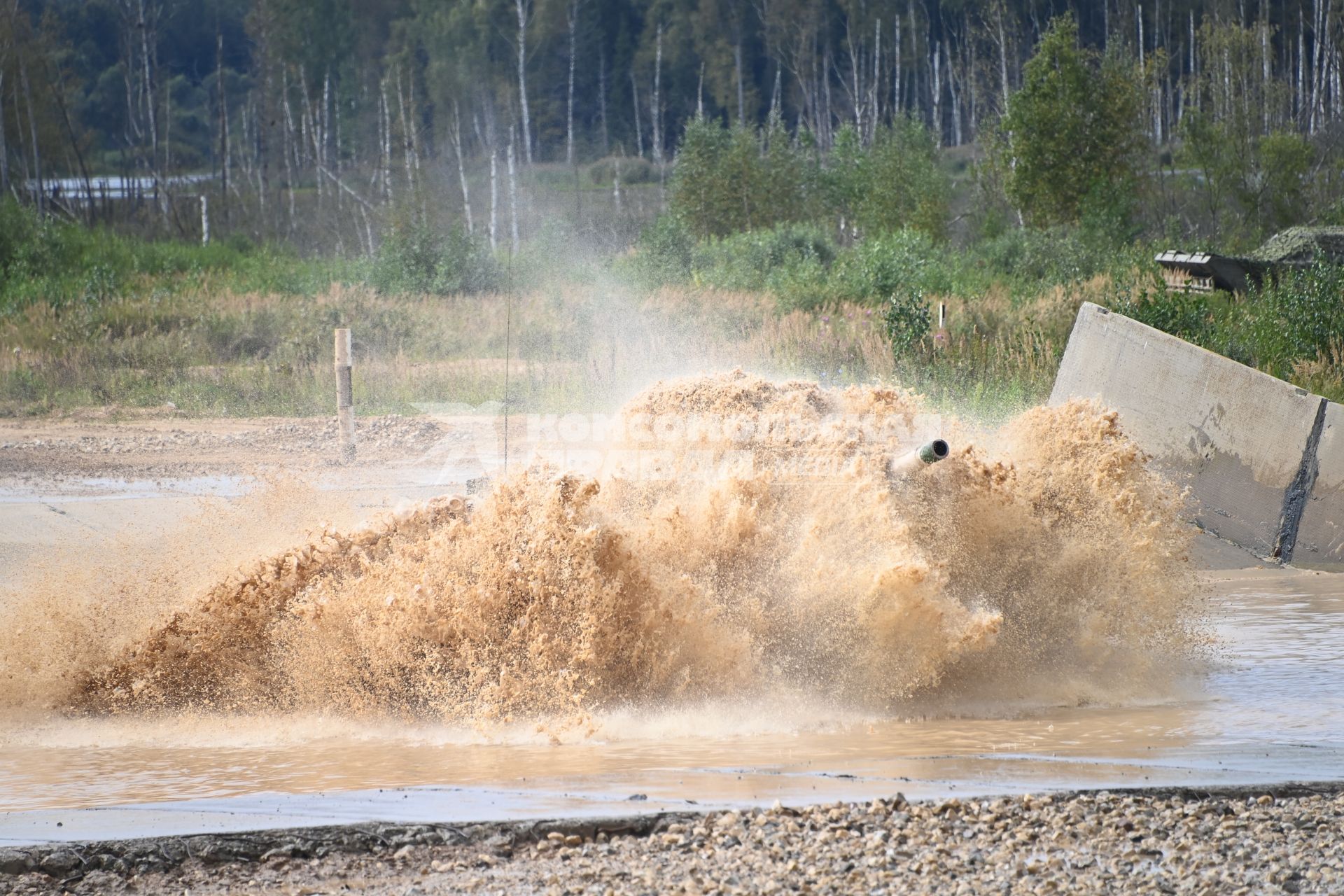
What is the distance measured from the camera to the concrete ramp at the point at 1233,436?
10.0 meters

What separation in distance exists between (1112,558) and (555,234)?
26.3 m

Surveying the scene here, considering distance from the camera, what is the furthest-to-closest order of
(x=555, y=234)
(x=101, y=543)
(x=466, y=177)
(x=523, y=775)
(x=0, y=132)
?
1. (x=466, y=177)
2. (x=0, y=132)
3. (x=555, y=234)
4. (x=101, y=543)
5. (x=523, y=775)

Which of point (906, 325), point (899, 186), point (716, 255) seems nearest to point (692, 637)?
point (906, 325)

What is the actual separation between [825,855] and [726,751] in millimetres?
1371

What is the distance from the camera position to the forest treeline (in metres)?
39.9

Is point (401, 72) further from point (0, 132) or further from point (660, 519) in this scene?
point (660, 519)

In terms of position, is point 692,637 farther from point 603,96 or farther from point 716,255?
point 603,96

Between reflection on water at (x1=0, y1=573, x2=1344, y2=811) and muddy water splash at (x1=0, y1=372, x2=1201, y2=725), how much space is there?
21 cm

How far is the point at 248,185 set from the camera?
1804 inches

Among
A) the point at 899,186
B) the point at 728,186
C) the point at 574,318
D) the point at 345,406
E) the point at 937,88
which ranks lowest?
the point at 574,318

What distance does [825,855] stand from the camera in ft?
14.0

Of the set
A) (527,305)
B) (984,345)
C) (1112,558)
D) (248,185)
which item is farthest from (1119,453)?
(248,185)

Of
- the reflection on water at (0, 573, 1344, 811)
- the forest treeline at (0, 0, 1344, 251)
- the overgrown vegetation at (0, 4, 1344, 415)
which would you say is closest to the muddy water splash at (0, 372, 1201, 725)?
the reflection on water at (0, 573, 1344, 811)

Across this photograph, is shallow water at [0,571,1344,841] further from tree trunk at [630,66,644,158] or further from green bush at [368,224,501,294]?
tree trunk at [630,66,644,158]
